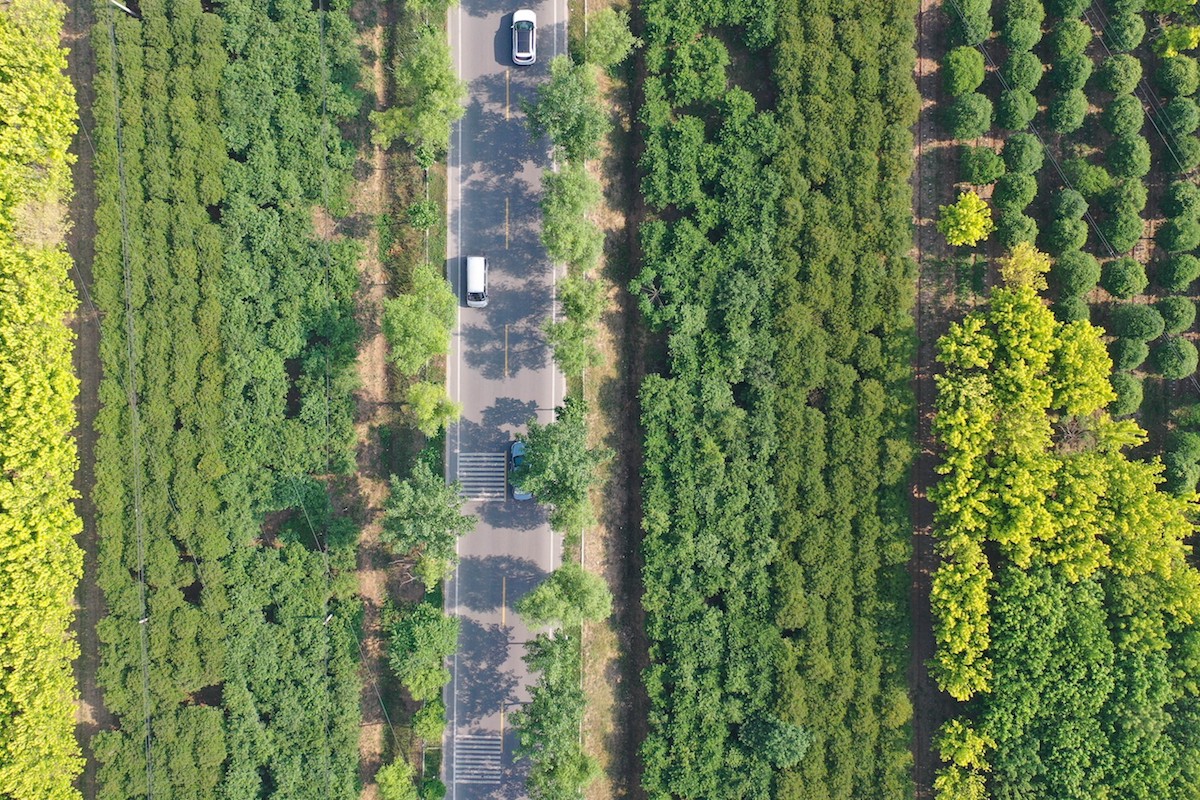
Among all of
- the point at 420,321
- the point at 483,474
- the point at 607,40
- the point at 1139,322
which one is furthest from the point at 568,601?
the point at 1139,322

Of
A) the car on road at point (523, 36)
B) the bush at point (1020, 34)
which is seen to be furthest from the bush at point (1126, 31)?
the car on road at point (523, 36)

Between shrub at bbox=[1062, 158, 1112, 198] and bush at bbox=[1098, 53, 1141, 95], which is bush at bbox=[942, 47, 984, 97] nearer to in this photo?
bush at bbox=[1098, 53, 1141, 95]

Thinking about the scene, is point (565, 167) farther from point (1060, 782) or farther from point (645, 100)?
point (1060, 782)

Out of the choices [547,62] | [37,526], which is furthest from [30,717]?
[547,62]

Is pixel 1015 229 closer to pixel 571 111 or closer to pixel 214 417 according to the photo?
pixel 571 111

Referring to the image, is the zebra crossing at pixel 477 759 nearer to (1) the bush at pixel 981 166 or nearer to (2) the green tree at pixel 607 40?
(2) the green tree at pixel 607 40
